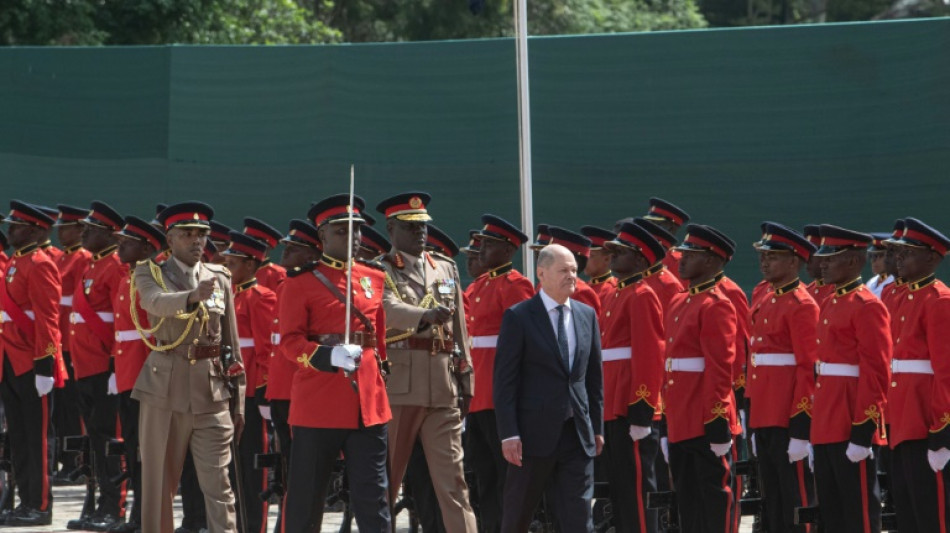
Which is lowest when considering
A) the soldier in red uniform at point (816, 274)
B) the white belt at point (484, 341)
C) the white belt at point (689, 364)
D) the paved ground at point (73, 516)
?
the paved ground at point (73, 516)

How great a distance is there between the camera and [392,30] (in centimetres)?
3086

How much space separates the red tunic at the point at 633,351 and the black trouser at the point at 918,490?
161cm

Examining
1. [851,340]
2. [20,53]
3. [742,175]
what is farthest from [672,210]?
[20,53]

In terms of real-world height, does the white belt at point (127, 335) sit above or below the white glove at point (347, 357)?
above

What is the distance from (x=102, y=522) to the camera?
1248 centimetres

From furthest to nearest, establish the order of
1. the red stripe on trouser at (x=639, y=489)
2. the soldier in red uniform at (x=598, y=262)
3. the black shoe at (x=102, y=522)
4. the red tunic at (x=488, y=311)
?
the black shoe at (x=102, y=522), the soldier in red uniform at (x=598, y=262), the red tunic at (x=488, y=311), the red stripe on trouser at (x=639, y=489)

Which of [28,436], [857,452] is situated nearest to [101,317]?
[28,436]

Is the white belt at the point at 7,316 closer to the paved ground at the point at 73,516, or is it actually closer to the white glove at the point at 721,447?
the paved ground at the point at 73,516

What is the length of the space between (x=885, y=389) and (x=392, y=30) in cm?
2216

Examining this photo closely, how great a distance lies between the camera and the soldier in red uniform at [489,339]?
11.2 metres

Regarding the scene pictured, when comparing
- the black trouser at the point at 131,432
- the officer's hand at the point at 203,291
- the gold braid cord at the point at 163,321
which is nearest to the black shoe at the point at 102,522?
the black trouser at the point at 131,432

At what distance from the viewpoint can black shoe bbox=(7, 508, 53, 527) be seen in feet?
41.4

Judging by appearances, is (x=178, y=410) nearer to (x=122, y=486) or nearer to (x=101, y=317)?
(x=122, y=486)

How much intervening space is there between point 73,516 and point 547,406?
595 cm
